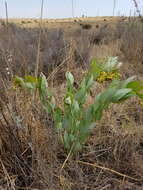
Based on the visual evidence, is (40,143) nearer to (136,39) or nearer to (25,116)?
(25,116)

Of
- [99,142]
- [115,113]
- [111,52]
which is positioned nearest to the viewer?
[99,142]

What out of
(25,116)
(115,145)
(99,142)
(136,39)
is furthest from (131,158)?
(136,39)

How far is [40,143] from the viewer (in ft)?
3.63

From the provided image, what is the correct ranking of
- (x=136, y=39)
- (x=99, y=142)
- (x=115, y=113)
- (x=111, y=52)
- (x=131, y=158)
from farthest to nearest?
(x=111, y=52) → (x=136, y=39) → (x=115, y=113) → (x=99, y=142) → (x=131, y=158)

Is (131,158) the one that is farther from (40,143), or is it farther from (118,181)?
(40,143)

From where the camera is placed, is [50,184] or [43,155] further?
[43,155]

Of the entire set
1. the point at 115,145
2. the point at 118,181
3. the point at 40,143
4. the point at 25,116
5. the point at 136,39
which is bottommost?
the point at 118,181

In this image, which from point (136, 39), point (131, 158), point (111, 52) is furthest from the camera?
point (111, 52)

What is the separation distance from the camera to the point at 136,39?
369 centimetres

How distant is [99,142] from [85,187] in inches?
15.4

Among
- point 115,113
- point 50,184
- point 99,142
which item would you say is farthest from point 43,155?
point 115,113

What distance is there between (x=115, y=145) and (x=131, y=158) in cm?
12

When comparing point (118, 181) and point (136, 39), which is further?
point (136, 39)

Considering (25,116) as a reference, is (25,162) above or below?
below
